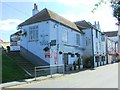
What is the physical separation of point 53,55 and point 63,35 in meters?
4.35

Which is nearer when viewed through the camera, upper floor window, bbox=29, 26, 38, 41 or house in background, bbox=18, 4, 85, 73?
house in background, bbox=18, 4, 85, 73

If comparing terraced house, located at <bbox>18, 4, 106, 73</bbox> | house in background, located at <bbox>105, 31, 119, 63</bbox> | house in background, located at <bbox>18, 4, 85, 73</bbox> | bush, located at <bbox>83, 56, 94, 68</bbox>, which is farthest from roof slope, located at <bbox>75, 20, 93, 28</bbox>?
house in background, located at <bbox>105, 31, 119, 63</bbox>

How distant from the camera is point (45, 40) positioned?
2958 centimetres

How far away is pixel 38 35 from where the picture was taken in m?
30.4

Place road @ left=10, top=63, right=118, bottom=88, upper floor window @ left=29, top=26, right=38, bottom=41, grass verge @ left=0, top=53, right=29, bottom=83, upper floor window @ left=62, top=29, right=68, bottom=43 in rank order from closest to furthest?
road @ left=10, top=63, right=118, bottom=88, grass verge @ left=0, top=53, right=29, bottom=83, upper floor window @ left=29, top=26, right=38, bottom=41, upper floor window @ left=62, top=29, right=68, bottom=43

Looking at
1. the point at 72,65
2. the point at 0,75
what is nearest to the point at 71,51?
the point at 72,65

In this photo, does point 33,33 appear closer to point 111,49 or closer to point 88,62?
point 88,62

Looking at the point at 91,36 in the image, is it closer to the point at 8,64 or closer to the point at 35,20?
the point at 35,20

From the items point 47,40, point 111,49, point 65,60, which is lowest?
point 65,60

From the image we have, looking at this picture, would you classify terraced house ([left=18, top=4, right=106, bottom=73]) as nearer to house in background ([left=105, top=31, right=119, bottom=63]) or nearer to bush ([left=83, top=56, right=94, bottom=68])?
bush ([left=83, top=56, right=94, bottom=68])

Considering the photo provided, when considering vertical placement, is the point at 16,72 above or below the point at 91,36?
below

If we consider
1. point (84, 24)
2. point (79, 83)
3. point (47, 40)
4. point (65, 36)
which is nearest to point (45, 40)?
point (47, 40)

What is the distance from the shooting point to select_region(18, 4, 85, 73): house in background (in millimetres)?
29406

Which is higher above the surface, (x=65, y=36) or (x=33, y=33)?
(x=33, y=33)
